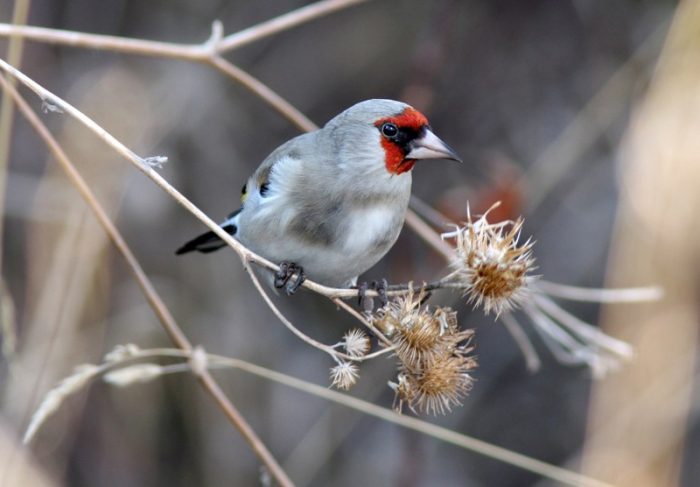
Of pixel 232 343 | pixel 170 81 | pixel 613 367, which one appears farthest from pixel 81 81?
pixel 613 367

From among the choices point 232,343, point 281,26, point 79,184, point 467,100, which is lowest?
point 232,343

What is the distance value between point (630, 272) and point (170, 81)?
347cm

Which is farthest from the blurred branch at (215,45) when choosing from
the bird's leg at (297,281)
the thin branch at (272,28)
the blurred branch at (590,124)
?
the blurred branch at (590,124)

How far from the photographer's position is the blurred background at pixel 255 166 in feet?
14.4

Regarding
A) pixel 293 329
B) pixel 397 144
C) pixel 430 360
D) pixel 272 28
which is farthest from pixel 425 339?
pixel 272 28

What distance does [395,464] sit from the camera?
6.30 m

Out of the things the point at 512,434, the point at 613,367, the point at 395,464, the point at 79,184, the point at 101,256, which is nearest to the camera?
the point at 79,184

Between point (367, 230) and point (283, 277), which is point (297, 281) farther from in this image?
point (367, 230)

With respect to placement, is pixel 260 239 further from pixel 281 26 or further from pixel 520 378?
pixel 520 378

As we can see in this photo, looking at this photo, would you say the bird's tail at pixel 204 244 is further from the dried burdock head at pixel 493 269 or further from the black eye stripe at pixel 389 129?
the dried burdock head at pixel 493 269

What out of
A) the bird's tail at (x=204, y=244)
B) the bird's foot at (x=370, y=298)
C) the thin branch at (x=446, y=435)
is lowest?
the thin branch at (x=446, y=435)

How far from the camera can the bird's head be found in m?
3.12

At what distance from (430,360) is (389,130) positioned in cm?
112

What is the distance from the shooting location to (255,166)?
20.4 feet
